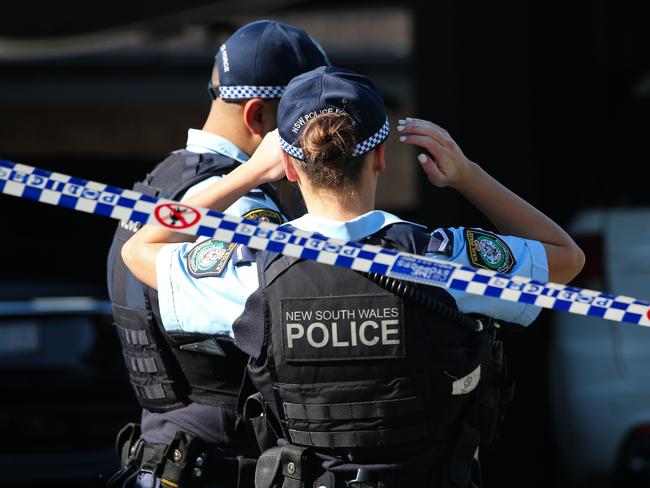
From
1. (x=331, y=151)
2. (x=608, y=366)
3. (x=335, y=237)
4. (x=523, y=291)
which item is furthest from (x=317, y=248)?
(x=608, y=366)

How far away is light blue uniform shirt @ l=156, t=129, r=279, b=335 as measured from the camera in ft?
9.14

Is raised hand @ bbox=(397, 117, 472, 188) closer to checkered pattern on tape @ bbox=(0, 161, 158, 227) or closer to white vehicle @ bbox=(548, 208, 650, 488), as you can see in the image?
checkered pattern on tape @ bbox=(0, 161, 158, 227)

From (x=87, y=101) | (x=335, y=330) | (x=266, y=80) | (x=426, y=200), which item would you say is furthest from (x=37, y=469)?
(x=87, y=101)

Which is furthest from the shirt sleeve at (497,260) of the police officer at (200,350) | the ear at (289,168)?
the police officer at (200,350)

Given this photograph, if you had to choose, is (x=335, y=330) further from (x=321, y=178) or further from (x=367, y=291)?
(x=321, y=178)

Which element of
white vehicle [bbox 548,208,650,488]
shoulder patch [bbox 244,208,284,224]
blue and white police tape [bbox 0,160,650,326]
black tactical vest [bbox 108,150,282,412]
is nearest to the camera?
blue and white police tape [bbox 0,160,650,326]

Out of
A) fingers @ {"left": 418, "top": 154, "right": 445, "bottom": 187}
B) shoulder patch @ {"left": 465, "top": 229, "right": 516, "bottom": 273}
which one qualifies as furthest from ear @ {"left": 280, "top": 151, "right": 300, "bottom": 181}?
shoulder patch @ {"left": 465, "top": 229, "right": 516, "bottom": 273}

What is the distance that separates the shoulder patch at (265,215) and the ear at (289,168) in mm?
300

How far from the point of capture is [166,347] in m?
3.34

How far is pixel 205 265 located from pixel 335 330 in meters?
0.36

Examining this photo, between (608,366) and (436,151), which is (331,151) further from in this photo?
(608,366)

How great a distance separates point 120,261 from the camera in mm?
3477

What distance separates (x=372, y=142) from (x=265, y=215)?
50 cm

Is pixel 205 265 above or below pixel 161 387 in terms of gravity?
above
